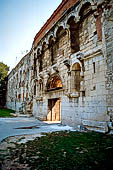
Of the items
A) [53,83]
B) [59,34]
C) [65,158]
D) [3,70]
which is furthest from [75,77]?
[3,70]

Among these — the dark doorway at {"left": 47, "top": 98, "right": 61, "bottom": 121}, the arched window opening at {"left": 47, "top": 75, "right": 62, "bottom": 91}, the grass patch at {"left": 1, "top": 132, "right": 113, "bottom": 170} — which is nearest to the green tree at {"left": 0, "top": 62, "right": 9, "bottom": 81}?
the arched window opening at {"left": 47, "top": 75, "right": 62, "bottom": 91}

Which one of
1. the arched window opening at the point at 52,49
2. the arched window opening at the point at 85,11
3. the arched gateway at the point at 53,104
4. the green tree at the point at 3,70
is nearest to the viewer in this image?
the arched window opening at the point at 85,11

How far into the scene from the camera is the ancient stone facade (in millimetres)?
5352

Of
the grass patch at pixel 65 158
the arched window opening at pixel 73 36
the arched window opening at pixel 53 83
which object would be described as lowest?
the grass patch at pixel 65 158

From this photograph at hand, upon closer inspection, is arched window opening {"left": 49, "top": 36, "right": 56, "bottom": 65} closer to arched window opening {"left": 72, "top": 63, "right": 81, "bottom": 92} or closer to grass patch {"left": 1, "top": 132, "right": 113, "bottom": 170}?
arched window opening {"left": 72, "top": 63, "right": 81, "bottom": 92}

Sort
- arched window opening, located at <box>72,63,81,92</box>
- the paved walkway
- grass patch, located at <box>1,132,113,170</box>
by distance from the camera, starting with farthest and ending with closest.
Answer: arched window opening, located at <box>72,63,81,92</box> → the paved walkway → grass patch, located at <box>1,132,113,170</box>

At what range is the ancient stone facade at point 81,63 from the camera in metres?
5.35

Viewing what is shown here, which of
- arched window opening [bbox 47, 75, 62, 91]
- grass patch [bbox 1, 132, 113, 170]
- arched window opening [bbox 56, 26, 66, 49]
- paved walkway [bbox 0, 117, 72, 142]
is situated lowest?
→ paved walkway [bbox 0, 117, 72, 142]

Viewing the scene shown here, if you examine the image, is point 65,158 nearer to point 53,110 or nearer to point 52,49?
point 53,110

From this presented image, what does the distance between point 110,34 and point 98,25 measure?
3.35 ft

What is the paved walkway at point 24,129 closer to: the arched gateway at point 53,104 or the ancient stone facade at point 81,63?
the ancient stone facade at point 81,63

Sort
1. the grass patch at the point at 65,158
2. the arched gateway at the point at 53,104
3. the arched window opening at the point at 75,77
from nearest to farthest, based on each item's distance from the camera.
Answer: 1. the grass patch at the point at 65,158
2. the arched window opening at the point at 75,77
3. the arched gateway at the point at 53,104

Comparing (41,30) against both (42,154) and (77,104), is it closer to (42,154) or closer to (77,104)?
(77,104)

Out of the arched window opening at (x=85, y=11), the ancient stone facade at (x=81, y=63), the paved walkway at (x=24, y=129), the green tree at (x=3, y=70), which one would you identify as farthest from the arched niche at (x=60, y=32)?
the green tree at (x=3, y=70)
